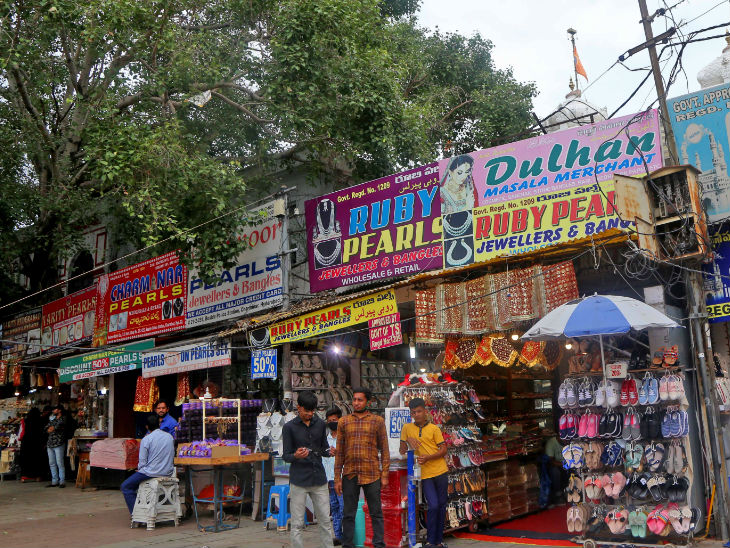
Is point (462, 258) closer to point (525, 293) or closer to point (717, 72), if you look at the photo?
point (525, 293)

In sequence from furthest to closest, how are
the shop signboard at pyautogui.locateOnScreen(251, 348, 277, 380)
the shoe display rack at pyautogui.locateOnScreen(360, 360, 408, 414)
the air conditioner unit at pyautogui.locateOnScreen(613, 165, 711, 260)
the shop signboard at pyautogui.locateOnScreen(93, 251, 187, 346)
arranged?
the shop signboard at pyautogui.locateOnScreen(93, 251, 187, 346)
the shoe display rack at pyautogui.locateOnScreen(360, 360, 408, 414)
the shop signboard at pyautogui.locateOnScreen(251, 348, 277, 380)
the air conditioner unit at pyautogui.locateOnScreen(613, 165, 711, 260)

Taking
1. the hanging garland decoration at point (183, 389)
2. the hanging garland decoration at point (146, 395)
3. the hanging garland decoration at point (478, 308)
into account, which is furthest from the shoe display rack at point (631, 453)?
the hanging garland decoration at point (146, 395)

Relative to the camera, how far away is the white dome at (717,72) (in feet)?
33.2

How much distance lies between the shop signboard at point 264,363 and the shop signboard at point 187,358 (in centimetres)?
61

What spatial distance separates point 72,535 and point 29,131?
932 cm

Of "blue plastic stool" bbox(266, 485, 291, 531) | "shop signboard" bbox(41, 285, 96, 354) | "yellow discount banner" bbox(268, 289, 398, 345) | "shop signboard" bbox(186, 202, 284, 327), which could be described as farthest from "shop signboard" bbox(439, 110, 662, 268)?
"shop signboard" bbox(41, 285, 96, 354)

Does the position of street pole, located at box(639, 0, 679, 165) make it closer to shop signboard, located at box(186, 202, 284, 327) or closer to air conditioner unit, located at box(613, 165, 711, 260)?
air conditioner unit, located at box(613, 165, 711, 260)

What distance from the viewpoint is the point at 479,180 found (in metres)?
10.1

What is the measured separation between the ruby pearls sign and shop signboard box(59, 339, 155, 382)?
456cm

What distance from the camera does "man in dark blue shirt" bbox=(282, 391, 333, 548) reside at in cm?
712

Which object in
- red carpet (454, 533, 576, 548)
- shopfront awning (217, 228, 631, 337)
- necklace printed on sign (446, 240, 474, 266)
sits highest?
necklace printed on sign (446, 240, 474, 266)

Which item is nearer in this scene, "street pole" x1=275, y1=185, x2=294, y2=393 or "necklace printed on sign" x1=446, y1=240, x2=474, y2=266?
"necklace printed on sign" x1=446, y1=240, x2=474, y2=266

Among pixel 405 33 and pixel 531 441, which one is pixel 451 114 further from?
pixel 531 441

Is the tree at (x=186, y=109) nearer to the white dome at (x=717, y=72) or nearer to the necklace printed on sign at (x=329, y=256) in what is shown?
the necklace printed on sign at (x=329, y=256)
